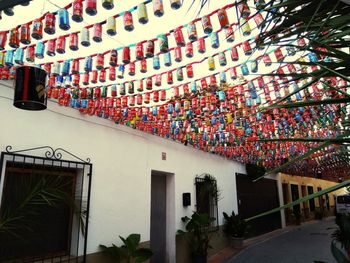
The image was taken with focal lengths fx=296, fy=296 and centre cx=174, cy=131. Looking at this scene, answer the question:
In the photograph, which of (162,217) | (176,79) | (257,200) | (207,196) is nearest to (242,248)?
(207,196)

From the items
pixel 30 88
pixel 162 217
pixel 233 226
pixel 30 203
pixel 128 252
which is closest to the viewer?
pixel 30 88

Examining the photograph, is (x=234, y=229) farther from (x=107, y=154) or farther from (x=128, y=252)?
(x=107, y=154)

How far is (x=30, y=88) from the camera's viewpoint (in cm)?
284

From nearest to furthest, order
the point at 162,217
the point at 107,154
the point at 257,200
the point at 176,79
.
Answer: the point at 176,79
the point at 107,154
the point at 162,217
the point at 257,200

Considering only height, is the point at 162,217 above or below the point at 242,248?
above

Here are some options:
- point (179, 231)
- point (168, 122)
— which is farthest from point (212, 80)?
point (179, 231)

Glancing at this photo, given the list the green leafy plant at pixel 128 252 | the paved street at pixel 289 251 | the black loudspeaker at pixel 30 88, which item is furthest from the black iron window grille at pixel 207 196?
the black loudspeaker at pixel 30 88

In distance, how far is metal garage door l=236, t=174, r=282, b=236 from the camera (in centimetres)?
1120

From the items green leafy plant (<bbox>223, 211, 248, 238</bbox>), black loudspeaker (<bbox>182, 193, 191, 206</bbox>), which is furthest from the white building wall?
green leafy plant (<bbox>223, 211, 248, 238</bbox>)

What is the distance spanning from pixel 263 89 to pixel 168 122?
211 cm

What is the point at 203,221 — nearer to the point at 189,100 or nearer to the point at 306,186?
the point at 189,100

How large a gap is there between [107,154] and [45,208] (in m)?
1.48

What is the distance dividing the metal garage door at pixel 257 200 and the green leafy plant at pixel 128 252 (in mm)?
6337

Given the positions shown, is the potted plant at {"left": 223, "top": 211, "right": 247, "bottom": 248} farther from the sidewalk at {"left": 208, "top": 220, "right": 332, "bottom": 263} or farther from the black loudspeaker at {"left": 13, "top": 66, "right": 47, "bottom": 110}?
the black loudspeaker at {"left": 13, "top": 66, "right": 47, "bottom": 110}
